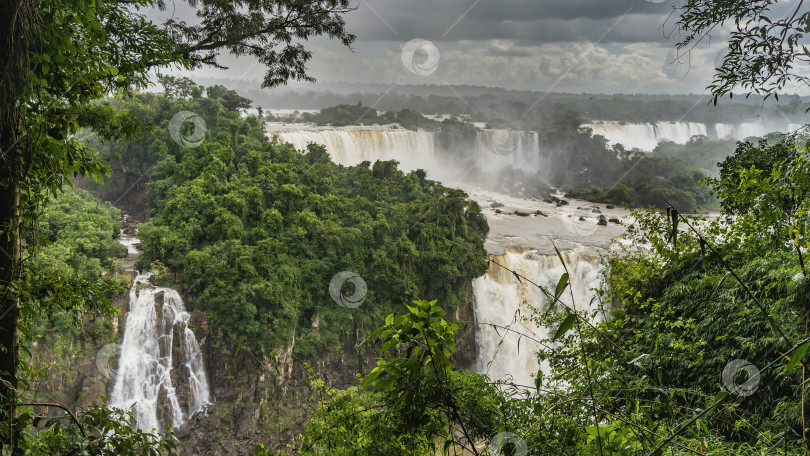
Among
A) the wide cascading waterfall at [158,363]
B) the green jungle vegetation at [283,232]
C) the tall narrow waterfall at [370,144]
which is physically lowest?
the wide cascading waterfall at [158,363]

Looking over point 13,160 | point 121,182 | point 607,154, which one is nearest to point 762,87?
point 13,160

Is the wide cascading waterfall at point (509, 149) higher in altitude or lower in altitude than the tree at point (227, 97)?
lower

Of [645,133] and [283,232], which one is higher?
[645,133]

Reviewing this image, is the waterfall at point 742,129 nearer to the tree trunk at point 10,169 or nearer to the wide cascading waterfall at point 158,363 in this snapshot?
the wide cascading waterfall at point 158,363

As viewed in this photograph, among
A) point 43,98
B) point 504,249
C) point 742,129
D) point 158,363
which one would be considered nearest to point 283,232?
point 158,363

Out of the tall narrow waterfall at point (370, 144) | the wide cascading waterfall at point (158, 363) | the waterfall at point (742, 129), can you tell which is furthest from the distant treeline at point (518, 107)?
the wide cascading waterfall at point (158, 363)

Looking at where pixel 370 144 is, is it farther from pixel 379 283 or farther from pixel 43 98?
pixel 43 98
